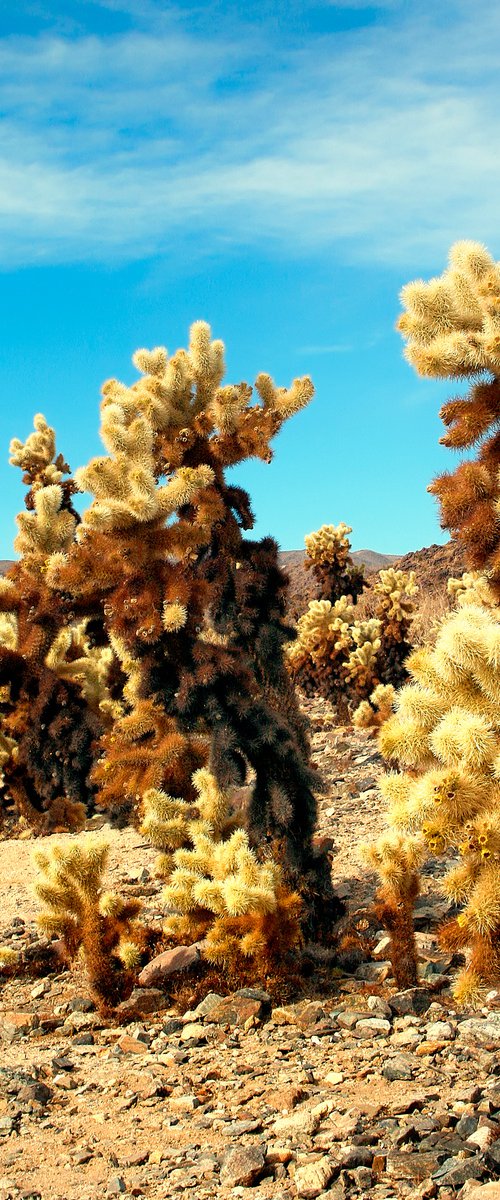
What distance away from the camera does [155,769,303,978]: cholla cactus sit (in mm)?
5066

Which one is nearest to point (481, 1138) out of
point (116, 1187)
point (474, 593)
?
point (116, 1187)

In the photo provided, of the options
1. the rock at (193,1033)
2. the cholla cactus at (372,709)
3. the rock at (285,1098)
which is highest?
the cholla cactus at (372,709)

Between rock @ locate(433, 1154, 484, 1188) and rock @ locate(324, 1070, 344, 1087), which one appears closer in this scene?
rock @ locate(433, 1154, 484, 1188)

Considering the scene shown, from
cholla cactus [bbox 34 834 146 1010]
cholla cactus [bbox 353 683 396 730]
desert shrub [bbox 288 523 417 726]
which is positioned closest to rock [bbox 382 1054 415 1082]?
cholla cactus [bbox 34 834 146 1010]

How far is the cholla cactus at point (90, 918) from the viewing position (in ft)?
17.8

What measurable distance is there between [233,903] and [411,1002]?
3.10ft

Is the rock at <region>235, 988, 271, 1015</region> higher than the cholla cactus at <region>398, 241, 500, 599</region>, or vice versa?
the cholla cactus at <region>398, 241, 500, 599</region>

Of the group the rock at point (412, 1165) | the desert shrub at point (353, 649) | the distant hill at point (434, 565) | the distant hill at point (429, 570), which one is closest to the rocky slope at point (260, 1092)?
the rock at point (412, 1165)

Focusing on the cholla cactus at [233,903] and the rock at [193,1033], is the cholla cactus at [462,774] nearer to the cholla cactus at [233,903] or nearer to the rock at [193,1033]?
the cholla cactus at [233,903]

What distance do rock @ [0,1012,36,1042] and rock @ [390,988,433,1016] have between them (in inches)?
75.2

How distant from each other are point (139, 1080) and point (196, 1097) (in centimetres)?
41

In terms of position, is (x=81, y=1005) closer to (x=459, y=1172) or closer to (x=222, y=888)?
(x=222, y=888)

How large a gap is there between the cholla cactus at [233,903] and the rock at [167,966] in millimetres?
101

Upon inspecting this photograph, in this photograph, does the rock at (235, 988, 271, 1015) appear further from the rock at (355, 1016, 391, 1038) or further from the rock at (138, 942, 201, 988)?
the rock at (355, 1016, 391, 1038)
